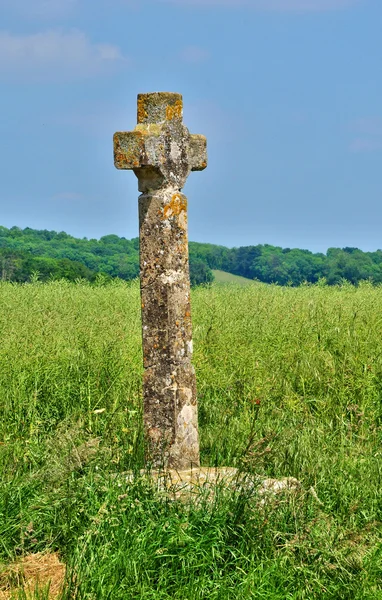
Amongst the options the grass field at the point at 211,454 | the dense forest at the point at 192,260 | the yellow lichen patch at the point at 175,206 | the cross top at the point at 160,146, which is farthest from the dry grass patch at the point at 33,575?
the dense forest at the point at 192,260

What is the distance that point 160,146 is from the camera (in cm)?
630

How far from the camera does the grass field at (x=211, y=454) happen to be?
4652 mm

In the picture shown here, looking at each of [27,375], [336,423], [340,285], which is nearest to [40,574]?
[27,375]

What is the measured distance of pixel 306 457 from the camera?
665 cm

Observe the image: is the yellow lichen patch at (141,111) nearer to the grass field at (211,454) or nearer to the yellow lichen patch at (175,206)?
the yellow lichen patch at (175,206)

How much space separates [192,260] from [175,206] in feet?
145

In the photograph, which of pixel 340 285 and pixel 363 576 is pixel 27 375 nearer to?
pixel 363 576

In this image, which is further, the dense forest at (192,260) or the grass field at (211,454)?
the dense forest at (192,260)

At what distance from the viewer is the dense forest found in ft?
117

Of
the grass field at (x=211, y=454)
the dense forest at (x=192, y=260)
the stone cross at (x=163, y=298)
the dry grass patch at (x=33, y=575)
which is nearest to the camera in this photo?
the dry grass patch at (x=33, y=575)

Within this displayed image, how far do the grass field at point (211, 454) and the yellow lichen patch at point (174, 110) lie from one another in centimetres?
246

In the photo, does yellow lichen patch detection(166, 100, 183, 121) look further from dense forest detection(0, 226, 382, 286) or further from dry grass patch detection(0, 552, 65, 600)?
dense forest detection(0, 226, 382, 286)

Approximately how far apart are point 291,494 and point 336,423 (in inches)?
128

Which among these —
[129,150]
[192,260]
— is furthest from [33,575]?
[192,260]
